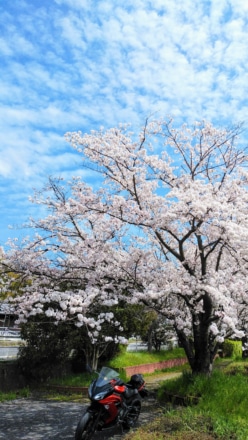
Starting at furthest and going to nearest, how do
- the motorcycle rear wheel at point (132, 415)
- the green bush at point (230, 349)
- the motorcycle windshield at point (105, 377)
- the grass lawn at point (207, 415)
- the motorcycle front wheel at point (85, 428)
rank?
the green bush at point (230, 349) → the motorcycle rear wheel at point (132, 415) → the motorcycle windshield at point (105, 377) → the motorcycle front wheel at point (85, 428) → the grass lawn at point (207, 415)

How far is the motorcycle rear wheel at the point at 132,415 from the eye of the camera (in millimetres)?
7008

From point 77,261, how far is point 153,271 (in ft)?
6.70

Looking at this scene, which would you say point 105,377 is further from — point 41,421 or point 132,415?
point 41,421

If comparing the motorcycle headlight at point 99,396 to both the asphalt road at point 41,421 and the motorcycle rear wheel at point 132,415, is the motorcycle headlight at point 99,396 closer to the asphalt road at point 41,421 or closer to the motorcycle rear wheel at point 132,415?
the asphalt road at point 41,421

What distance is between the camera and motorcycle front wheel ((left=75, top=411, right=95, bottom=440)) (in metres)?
6.00

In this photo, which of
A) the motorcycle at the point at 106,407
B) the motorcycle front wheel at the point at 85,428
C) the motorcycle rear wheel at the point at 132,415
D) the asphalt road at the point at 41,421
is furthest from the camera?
the motorcycle rear wheel at the point at 132,415

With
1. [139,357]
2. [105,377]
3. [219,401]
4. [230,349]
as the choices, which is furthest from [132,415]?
[230,349]

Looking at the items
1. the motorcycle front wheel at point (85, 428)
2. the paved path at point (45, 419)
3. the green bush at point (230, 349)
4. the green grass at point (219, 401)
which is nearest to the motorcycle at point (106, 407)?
the motorcycle front wheel at point (85, 428)

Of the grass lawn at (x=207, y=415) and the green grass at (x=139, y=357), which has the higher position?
the green grass at (x=139, y=357)

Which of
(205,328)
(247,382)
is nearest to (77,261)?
(205,328)

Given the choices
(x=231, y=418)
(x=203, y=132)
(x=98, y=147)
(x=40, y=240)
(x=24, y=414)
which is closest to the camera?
(x=231, y=418)

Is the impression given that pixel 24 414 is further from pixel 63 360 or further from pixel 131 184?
pixel 131 184

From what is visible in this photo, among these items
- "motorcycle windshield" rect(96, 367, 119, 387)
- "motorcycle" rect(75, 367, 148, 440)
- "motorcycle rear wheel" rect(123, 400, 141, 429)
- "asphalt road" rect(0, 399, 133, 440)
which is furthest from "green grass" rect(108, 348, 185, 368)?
"motorcycle windshield" rect(96, 367, 119, 387)

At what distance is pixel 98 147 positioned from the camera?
1005 cm
